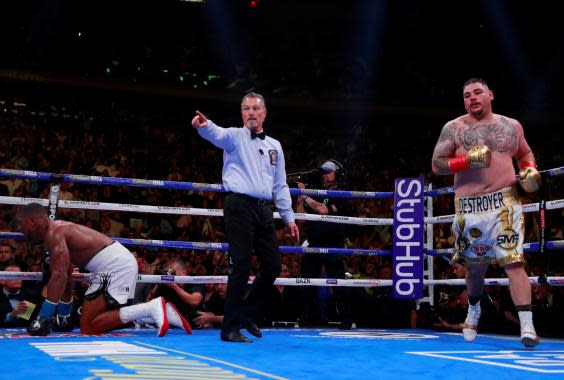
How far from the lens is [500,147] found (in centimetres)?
341

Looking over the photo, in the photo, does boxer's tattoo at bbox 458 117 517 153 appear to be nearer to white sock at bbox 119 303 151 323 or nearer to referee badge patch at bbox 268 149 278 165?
referee badge patch at bbox 268 149 278 165

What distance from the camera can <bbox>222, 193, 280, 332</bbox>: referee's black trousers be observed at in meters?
3.30

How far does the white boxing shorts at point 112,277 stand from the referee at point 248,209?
685mm

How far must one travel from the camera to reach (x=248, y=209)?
336cm

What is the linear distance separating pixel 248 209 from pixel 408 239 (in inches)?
67.1

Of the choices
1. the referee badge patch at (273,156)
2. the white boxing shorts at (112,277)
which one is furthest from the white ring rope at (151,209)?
the referee badge patch at (273,156)

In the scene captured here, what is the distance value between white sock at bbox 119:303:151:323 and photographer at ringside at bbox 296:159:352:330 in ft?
5.19

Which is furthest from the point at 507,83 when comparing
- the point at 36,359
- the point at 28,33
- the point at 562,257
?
the point at 36,359

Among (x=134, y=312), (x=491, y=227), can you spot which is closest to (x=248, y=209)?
→ (x=134, y=312)

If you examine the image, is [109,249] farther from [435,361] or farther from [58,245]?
[435,361]

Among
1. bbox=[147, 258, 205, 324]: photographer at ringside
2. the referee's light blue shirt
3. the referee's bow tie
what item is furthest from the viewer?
bbox=[147, 258, 205, 324]: photographer at ringside

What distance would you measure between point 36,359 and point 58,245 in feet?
4.08

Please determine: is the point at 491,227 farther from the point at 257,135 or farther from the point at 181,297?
the point at 181,297

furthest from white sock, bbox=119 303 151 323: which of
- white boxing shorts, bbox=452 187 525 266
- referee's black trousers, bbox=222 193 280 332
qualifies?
white boxing shorts, bbox=452 187 525 266
